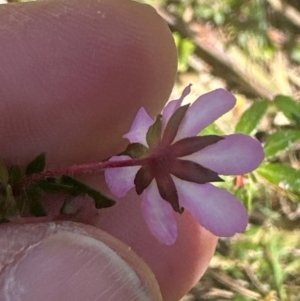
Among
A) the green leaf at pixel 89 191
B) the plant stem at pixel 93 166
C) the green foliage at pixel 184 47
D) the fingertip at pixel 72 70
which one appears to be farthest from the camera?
the green foliage at pixel 184 47

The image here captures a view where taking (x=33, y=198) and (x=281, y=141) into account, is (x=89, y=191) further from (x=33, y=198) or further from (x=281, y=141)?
(x=281, y=141)

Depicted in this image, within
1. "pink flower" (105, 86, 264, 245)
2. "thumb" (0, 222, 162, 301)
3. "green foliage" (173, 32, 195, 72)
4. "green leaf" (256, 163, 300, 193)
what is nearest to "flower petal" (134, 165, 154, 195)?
"pink flower" (105, 86, 264, 245)

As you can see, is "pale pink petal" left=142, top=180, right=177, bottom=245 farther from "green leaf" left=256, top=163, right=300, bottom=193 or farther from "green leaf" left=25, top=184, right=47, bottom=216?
"green leaf" left=256, top=163, right=300, bottom=193

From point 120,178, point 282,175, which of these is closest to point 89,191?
point 120,178

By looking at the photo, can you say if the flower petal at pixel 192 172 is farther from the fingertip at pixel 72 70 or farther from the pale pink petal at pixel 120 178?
the fingertip at pixel 72 70

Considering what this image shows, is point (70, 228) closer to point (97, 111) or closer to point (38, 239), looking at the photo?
point (38, 239)

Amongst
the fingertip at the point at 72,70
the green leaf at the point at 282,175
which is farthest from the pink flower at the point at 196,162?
the green leaf at the point at 282,175
